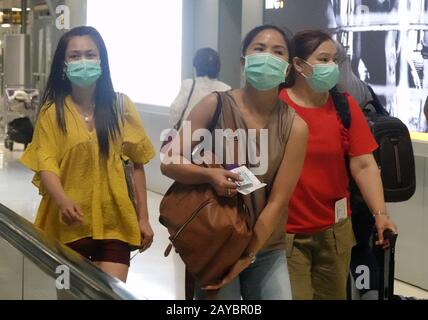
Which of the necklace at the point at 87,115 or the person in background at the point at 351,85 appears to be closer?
the necklace at the point at 87,115

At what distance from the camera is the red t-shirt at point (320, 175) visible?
292cm

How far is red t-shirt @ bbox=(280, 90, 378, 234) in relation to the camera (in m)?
2.92

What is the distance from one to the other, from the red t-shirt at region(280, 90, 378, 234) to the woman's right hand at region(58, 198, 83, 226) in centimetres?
81

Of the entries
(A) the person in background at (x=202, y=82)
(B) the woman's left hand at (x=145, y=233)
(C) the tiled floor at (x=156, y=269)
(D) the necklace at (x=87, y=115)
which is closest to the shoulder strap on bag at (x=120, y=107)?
(D) the necklace at (x=87, y=115)

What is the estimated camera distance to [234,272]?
7.91 ft

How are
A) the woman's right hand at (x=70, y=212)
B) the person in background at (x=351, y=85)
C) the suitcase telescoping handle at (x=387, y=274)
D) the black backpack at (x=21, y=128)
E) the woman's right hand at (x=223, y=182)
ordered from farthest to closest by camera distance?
the black backpack at (x=21, y=128)
the person in background at (x=351, y=85)
the suitcase telescoping handle at (x=387, y=274)
the woman's right hand at (x=70, y=212)
the woman's right hand at (x=223, y=182)

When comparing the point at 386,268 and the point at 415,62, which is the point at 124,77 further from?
the point at 386,268

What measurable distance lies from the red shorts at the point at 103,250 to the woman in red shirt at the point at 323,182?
67cm

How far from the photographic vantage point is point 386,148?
3475mm

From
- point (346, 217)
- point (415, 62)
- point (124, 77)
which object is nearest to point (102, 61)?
point (346, 217)

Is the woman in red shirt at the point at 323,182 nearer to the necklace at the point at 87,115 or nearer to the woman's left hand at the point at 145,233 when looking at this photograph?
the woman's left hand at the point at 145,233

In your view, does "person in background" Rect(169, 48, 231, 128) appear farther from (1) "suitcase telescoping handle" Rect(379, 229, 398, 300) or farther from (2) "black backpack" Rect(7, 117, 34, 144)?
(2) "black backpack" Rect(7, 117, 34, 144)

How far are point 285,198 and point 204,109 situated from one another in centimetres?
41
